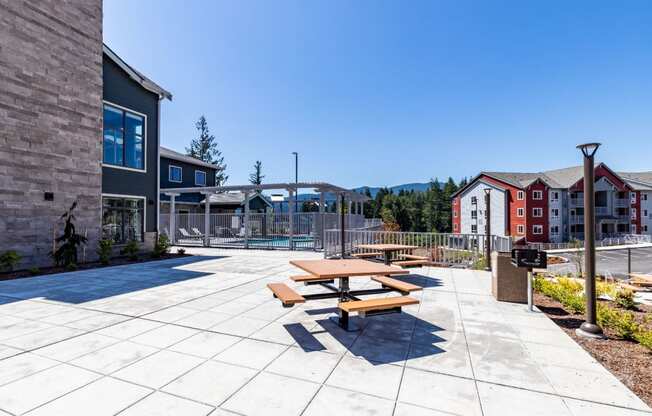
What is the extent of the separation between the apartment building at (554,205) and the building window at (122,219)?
3683cm

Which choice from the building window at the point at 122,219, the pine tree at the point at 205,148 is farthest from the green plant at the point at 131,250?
the pine tree at the point at 205,148

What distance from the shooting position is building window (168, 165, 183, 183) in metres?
22.8

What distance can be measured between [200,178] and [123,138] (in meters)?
12.9

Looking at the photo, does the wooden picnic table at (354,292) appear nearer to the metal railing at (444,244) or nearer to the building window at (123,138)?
the metal railing at (444,244)

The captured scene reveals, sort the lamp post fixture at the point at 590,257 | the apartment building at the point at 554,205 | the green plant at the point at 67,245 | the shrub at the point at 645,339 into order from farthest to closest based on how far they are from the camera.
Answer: the apartment building at the point at 554,205
the green plant at the point at 67,245
the lamp post fixture at the point at 590,257
the shrub at the point at 645,339


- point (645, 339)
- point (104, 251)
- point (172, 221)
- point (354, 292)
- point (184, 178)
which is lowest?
point (645, 339)

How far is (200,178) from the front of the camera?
83.9 ft

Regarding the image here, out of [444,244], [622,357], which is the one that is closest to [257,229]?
[444,244]

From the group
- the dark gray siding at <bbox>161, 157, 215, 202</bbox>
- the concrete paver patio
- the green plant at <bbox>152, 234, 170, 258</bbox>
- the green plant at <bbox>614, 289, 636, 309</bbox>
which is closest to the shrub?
the concrete paver patio

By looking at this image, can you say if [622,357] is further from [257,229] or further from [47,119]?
[257,229]

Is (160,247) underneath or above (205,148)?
underneath

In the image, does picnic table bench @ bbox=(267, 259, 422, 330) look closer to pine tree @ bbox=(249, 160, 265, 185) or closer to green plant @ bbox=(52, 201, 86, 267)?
green plant @ bbox=(52, 201, 86, 267)

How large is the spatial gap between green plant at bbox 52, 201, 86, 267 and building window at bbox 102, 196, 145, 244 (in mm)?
1644

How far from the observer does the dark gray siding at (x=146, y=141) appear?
478 inches
